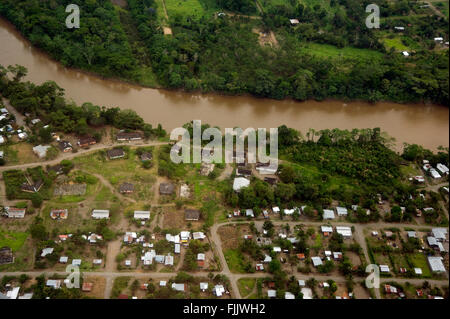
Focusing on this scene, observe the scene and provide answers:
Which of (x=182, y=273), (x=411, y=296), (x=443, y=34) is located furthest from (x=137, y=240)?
(x=443, y=34)

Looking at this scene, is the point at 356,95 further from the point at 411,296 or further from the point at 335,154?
the point at 411,296

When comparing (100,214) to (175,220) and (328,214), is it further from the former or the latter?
(328,214)

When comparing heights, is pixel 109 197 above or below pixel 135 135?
below

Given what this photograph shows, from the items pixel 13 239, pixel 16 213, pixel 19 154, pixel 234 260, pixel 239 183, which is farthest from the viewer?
pixel 19 154

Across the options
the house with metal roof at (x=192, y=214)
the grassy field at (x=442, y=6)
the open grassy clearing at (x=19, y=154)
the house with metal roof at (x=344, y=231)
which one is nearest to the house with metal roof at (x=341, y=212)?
the house with metal roof at (x=344, y=231)

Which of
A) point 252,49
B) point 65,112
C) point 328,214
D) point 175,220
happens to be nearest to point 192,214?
point 175,220

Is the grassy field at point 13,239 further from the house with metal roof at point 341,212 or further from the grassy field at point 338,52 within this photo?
the grassy field at point 338,52
